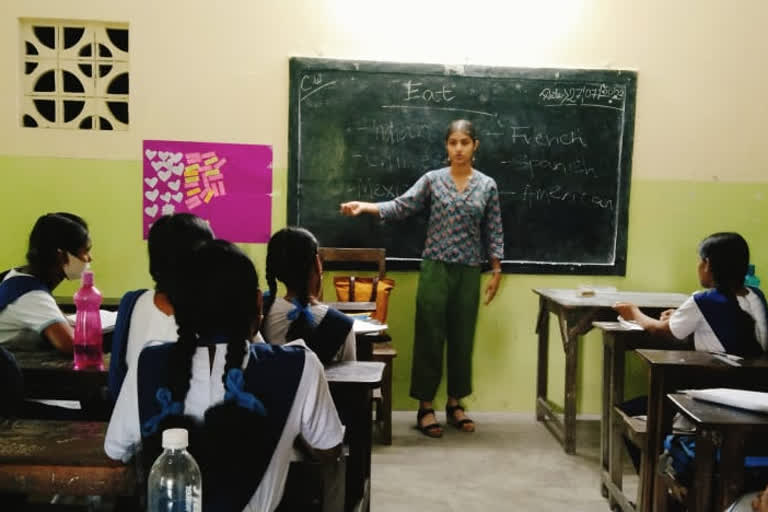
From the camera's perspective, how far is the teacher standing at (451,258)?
12.7ft

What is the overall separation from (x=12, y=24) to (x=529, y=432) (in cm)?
348

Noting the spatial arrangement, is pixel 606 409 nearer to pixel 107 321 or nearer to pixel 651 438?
pixel 651 438

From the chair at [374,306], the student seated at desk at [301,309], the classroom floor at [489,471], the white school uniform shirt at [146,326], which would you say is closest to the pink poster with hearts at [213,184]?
the chair at [374,306]

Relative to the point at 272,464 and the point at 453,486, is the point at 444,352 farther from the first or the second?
the point at 272,464

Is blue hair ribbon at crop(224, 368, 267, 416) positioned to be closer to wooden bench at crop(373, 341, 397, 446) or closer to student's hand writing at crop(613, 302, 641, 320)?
student's hand writing at crop(613, 302, 641, 320)

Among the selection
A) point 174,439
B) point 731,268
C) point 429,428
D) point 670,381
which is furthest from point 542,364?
point 174,439

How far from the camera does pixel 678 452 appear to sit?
7.13 ft

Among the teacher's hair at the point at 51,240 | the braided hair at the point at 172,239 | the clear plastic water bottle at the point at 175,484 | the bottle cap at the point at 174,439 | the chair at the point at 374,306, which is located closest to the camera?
the bottle cap at the point at 174,439

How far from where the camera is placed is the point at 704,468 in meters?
1.88

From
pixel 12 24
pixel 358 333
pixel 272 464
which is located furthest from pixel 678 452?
pixel 12 24

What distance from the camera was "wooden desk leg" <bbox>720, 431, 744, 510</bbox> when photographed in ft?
5.79

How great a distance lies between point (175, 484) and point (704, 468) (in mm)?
1299

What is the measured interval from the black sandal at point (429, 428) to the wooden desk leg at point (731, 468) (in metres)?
2.03

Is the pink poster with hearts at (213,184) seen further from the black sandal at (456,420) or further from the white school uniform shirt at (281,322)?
the white school uniform shirt at (281,322)
